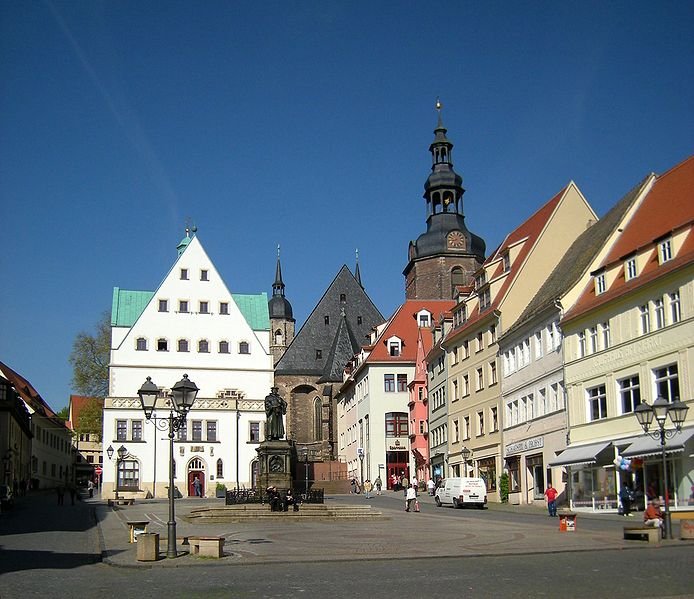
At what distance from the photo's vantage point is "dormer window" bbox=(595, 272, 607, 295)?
39500 millimetres

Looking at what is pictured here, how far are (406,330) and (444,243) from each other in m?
13.7

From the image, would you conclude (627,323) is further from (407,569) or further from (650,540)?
(407,569)

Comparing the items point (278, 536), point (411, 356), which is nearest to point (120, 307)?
point (411, 356)

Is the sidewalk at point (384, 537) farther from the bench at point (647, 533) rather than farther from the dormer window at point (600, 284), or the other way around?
the dormer window at point (600, 284)

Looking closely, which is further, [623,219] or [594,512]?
[623,219]

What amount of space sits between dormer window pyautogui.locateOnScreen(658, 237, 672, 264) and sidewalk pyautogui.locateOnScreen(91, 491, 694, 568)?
30.3ft

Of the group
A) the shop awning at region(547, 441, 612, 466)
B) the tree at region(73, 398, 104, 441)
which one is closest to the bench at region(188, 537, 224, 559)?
the shop awning at region(547, 441, 612, 466)

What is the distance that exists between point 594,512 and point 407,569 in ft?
73.5

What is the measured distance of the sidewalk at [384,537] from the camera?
21.0 m

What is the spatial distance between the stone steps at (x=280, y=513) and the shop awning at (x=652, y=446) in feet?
31.1

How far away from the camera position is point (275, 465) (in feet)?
132

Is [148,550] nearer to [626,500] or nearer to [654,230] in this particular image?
[626,500]

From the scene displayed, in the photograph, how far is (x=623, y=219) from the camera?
41219mm

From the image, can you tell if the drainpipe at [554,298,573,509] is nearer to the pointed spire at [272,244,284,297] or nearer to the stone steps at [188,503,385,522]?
the stone steps at [188,503,385,522]
